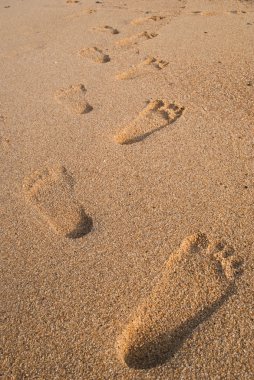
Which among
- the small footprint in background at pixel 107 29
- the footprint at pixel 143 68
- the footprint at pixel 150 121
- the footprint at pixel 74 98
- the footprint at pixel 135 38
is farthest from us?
the small footprint in background at pixel 107 29

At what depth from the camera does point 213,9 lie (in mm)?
3244

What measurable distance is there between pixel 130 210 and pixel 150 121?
0.64 m

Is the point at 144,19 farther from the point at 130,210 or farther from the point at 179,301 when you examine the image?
the point at 179,301

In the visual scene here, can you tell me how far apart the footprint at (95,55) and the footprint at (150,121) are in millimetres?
738

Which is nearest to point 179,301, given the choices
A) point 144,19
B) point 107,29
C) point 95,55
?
point 95,55

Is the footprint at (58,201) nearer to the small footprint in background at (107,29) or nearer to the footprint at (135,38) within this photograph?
the footprint at (135,38)

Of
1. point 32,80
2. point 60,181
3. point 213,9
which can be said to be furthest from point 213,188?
point 213,9

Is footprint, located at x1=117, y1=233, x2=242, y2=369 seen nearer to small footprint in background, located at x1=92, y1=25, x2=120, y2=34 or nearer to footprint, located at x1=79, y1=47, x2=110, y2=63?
footprint, located at x1=79, y1=47, x2=110, y2=63

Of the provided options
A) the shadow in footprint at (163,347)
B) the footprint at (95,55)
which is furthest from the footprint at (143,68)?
the shadow in footprint at (163,347)

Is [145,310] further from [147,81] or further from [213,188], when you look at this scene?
[147,81]

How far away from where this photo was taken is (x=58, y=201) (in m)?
1.65

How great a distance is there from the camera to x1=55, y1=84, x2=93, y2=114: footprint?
7.28 ft

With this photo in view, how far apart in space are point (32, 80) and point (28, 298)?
5.50 ft

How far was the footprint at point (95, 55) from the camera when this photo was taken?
2689 millimetres
